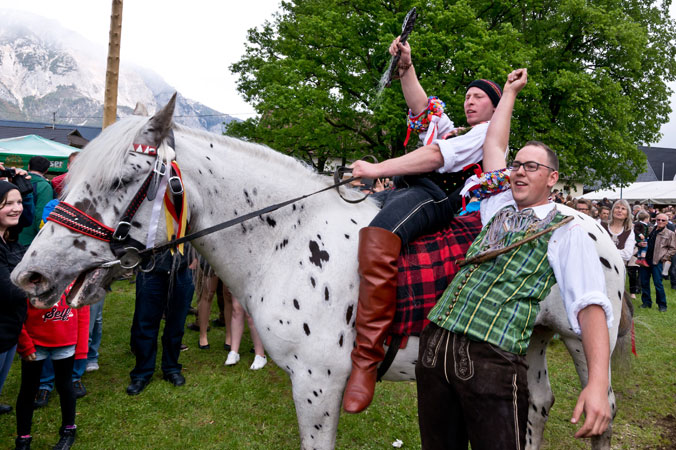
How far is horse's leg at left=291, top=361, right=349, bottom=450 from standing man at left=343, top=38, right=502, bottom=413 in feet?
0.39

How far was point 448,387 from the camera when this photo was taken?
171 cm

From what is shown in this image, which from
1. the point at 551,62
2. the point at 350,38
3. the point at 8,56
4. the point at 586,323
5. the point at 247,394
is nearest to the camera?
the point at 586,323

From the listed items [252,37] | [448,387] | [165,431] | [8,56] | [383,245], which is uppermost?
[8,56]

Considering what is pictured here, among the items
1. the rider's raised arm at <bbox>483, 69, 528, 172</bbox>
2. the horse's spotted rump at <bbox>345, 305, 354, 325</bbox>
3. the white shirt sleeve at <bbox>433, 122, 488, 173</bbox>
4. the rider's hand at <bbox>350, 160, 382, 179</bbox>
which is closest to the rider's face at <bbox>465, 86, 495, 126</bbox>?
the white shirt sleeve at <bbox>433, 122, 488, 173</bbox>

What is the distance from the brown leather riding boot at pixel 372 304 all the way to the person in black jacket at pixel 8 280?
8.56ft

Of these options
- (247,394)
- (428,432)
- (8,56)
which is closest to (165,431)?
(247,394)

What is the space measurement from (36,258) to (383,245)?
1.69 metres

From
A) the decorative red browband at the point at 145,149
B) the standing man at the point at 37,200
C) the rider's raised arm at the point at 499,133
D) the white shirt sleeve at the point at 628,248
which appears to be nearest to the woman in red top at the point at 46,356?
the standing man at the point at 37,200

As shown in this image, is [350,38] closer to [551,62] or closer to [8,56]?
[551,62]

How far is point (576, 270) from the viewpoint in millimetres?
1528

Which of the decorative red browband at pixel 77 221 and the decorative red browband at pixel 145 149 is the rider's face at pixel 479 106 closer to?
the decorative red browband at pixel 145 149

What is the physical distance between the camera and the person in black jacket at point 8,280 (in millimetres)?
2975

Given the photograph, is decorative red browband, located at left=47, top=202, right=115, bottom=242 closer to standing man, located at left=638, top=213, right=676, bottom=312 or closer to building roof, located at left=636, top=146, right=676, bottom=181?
standing man, located at left=638, top=213, right=676, bottom=312

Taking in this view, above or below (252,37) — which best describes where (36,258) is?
below
